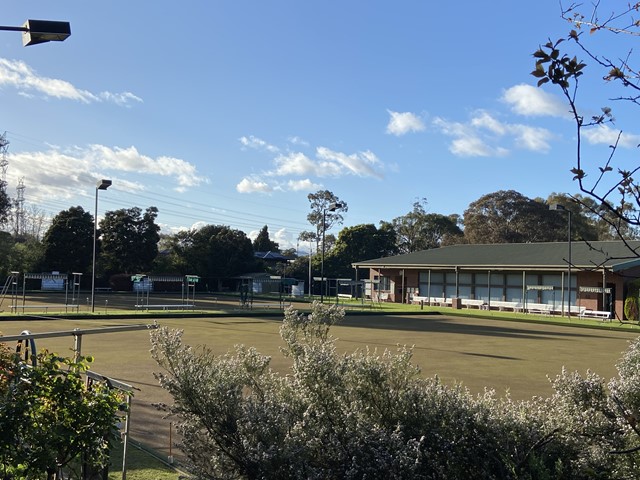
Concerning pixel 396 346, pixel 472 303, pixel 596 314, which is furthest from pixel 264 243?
pixel 396 346

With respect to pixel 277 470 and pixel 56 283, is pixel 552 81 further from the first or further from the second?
pixel 56 283

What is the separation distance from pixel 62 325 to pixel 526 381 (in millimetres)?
19342

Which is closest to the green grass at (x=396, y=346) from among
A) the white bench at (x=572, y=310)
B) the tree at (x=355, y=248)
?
the white bench at (x=572, y=310)

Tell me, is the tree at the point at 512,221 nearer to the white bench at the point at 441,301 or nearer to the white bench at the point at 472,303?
the white bench at the point at 441,301

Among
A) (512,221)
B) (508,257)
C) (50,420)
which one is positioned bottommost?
(50,420)

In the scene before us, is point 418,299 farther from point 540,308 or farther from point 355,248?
point 355,248

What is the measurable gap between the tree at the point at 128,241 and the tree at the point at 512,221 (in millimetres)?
40461

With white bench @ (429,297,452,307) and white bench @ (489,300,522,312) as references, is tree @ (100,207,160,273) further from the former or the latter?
white bench @ (489,300,522,312)

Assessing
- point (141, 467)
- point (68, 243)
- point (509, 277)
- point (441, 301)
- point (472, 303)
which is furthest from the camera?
point (68, 243)

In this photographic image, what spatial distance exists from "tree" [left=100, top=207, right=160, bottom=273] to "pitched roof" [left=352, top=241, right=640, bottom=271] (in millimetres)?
25004

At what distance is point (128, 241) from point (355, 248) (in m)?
28.6

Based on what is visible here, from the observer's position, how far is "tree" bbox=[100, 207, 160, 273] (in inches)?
2490

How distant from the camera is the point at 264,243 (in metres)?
99.0

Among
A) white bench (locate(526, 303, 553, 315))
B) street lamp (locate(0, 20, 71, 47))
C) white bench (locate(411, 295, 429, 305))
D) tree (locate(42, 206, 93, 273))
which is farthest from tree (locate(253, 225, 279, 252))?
street lamp (locate(0, 20, 71, 47))
